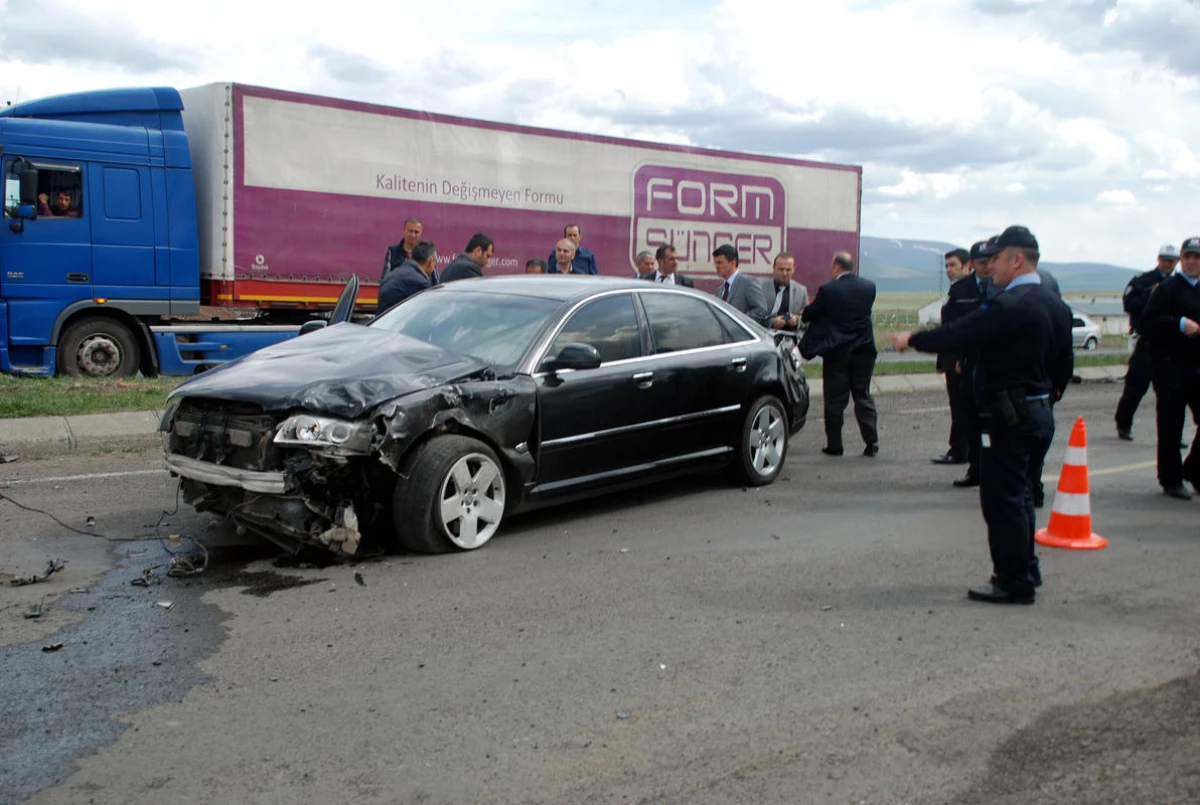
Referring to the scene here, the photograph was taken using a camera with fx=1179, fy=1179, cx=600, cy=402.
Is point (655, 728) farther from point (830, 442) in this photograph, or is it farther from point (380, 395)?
point (830, 442)

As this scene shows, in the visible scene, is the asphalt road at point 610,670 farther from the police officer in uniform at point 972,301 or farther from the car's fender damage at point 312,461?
the police officer in uniform at point 972,301

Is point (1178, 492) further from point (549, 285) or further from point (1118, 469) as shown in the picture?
point (549, 285)

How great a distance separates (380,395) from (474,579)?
1050 millimetres

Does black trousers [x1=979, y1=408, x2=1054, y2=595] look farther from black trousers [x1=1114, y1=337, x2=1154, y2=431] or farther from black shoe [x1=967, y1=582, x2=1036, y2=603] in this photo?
black trousers [x1=1114, y1=337, x2=1154, y2=431]

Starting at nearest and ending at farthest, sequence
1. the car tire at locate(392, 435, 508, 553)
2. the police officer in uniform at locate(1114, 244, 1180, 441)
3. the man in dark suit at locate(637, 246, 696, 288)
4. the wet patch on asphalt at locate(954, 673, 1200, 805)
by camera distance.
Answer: the wet patch on asphalt at locate(954, 673, 1200, 805) < the car tire at locate(392, 435, 508, 553) < the police officer in uniform at locate(1114, 244, 1180, 441) < the man in dark suit at locate(637, 246, 696, 288)

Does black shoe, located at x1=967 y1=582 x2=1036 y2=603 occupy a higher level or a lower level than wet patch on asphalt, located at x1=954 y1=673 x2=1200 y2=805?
higher

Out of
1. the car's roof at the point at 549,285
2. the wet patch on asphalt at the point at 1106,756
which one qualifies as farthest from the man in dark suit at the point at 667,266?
the wet patch on asphalt at the point at 1106,756

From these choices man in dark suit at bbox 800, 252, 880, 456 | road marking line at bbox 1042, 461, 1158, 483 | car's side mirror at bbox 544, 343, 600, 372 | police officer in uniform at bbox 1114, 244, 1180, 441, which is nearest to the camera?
car's side mirror at bbox 544, 343, 600, 372

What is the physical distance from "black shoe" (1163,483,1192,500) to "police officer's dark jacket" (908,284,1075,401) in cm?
337

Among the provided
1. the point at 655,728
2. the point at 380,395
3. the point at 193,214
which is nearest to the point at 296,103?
the point at 193,214

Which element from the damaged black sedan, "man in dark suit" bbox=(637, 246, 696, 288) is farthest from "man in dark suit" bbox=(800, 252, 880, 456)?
"man in dark suit" bbox=(637, 246, 696, 288)

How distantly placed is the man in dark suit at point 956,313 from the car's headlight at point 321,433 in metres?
4.74

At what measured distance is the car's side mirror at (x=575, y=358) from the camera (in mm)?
6629

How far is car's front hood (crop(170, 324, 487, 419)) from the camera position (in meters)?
5.88
